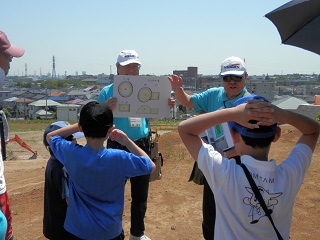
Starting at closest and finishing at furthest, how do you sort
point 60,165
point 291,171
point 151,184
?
point 291,171, point 60,165, point 151,184

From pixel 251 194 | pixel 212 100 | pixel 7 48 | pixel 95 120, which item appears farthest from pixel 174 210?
pixel 251 194

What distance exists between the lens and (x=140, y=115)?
3703mm

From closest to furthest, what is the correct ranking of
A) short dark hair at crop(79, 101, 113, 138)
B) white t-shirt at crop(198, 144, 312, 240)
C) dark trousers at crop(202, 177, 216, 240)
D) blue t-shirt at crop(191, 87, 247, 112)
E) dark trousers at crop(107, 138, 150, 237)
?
white t-shirt at crop(198, 144, 312, 240)
short dark hair at crop(79, 101, 113, 138)
dark trousers at crop(202, 177, 216, 240)
blue t-shirt at crop(191, 87, 247, 112)
dark trousers at crop(107, 138, 150, 237)

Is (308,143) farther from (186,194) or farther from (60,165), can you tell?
(186,194)

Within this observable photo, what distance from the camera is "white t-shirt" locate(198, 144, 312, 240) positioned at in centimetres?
172

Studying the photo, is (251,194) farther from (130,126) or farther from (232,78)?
(130,126)

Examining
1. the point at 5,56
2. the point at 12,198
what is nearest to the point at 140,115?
the point at 5,56

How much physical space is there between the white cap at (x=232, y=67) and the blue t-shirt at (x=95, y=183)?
44.1 inches

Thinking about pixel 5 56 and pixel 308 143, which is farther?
pixel 5 56

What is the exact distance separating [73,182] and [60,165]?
Answer: 32cm

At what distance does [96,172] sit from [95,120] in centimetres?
35

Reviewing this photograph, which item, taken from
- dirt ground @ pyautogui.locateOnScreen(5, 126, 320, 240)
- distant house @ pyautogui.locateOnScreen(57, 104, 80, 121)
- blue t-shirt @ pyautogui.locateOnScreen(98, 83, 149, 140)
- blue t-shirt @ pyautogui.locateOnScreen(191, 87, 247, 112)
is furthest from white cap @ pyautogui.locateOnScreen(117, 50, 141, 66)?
distant house @ pyautogui.locateOnScreen(57, 104, 80, 121)

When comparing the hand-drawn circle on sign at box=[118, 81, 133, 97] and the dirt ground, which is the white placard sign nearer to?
the hand-drawn circle on sign at box=[118, 81, 133, 97]

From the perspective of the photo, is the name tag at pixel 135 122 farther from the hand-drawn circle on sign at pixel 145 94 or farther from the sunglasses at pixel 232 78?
the sunglasses at pixel 232 78
